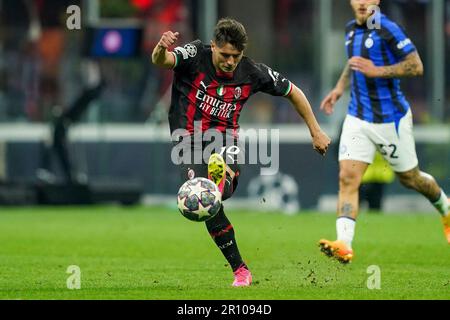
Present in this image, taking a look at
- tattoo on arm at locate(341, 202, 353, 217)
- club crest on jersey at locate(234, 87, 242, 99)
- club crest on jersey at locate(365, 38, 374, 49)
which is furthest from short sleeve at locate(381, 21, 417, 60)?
club crest on jersey at locate(234, 87, 242, 99)

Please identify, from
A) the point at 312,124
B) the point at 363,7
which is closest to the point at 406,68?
the point at 363,7

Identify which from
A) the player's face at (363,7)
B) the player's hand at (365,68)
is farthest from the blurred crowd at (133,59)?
the player's hand at (365,68)

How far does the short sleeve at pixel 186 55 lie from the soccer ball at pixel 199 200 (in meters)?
1.02

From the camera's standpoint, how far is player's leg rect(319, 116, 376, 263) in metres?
11.5

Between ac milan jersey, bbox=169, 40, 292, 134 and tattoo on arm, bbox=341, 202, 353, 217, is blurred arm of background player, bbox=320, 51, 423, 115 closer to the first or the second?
tattoo on arm, bbox=341, 202, 353, 217

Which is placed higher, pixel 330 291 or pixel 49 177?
pixel 330 291

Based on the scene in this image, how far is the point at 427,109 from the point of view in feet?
80.3

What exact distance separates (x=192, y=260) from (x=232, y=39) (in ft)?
11.6

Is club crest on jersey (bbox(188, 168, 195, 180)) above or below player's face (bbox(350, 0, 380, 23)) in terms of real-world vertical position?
below

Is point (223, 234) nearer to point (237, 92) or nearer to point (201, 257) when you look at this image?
Result: point (237, 92)

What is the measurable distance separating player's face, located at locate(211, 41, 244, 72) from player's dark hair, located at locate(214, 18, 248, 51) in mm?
33

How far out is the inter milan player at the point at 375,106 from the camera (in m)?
11.9

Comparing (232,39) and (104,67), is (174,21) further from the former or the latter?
(232,39)
